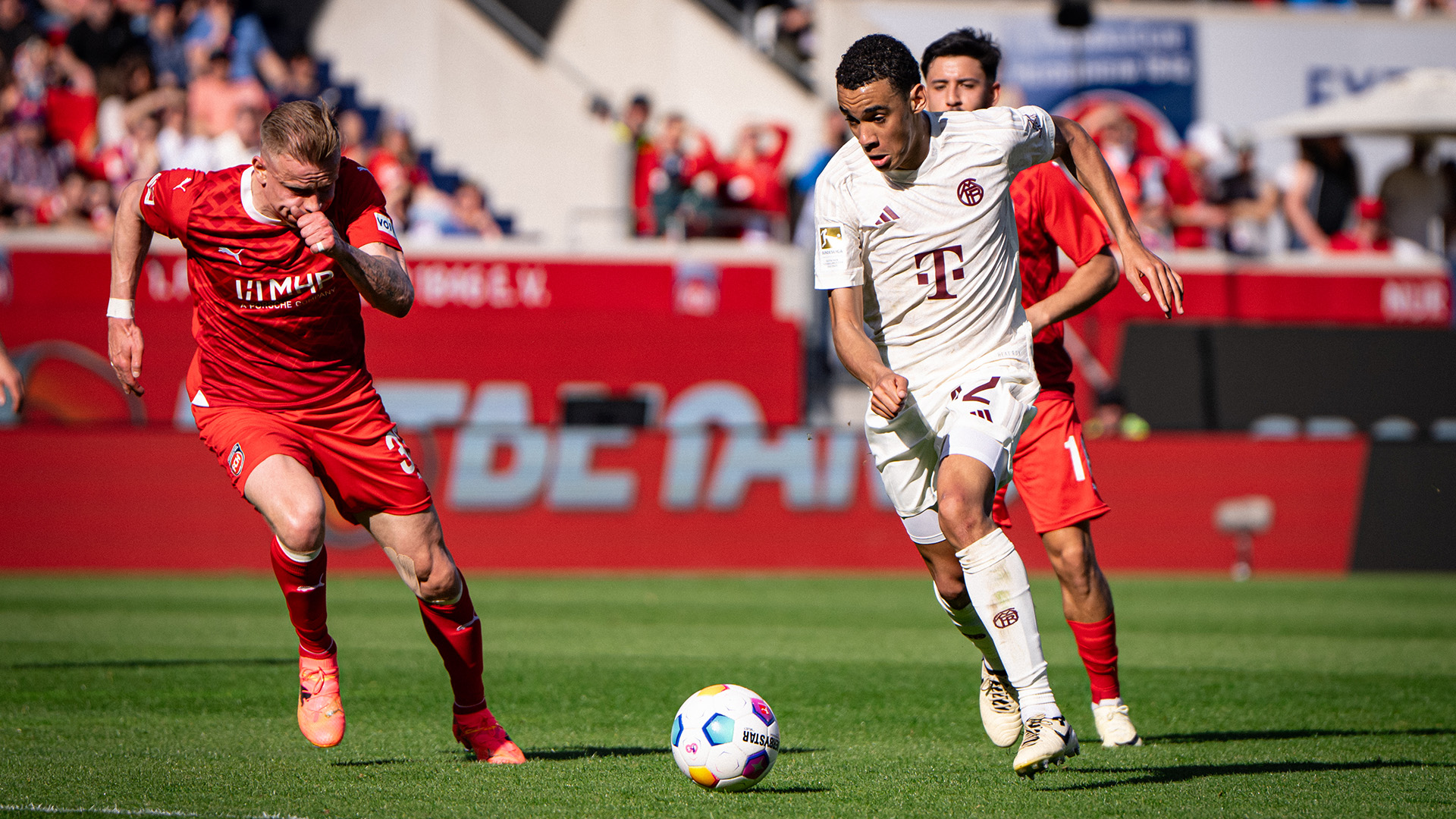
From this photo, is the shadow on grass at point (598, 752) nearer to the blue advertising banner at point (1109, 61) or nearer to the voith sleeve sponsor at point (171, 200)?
the voith sleeve sponsor at point (171, 200)

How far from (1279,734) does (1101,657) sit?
3.20 ft

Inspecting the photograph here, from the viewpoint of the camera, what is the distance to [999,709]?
5.98 m

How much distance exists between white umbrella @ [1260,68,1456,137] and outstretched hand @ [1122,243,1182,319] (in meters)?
14.3

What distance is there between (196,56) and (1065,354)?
15.1 metres

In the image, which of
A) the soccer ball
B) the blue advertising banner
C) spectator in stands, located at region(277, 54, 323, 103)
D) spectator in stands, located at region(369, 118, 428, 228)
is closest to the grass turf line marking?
the soccer ball

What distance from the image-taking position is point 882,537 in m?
15.3

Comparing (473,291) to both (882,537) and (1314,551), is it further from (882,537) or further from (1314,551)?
(1314,551)

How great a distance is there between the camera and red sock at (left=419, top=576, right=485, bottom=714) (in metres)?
5.96

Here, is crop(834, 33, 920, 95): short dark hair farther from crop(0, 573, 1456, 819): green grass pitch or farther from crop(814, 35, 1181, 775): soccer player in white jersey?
crop(0, 573, 1456, 819): green grass pitch

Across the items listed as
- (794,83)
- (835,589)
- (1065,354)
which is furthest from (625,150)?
(1065,354)

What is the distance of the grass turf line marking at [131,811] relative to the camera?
4828 millimetres

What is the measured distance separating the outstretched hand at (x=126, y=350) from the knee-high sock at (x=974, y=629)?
309 centimetres

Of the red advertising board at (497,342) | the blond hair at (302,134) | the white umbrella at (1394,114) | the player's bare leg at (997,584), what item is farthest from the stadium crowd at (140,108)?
the player's bare leg at (997,584)

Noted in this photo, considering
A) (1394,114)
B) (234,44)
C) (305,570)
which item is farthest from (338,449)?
(1394,114)
